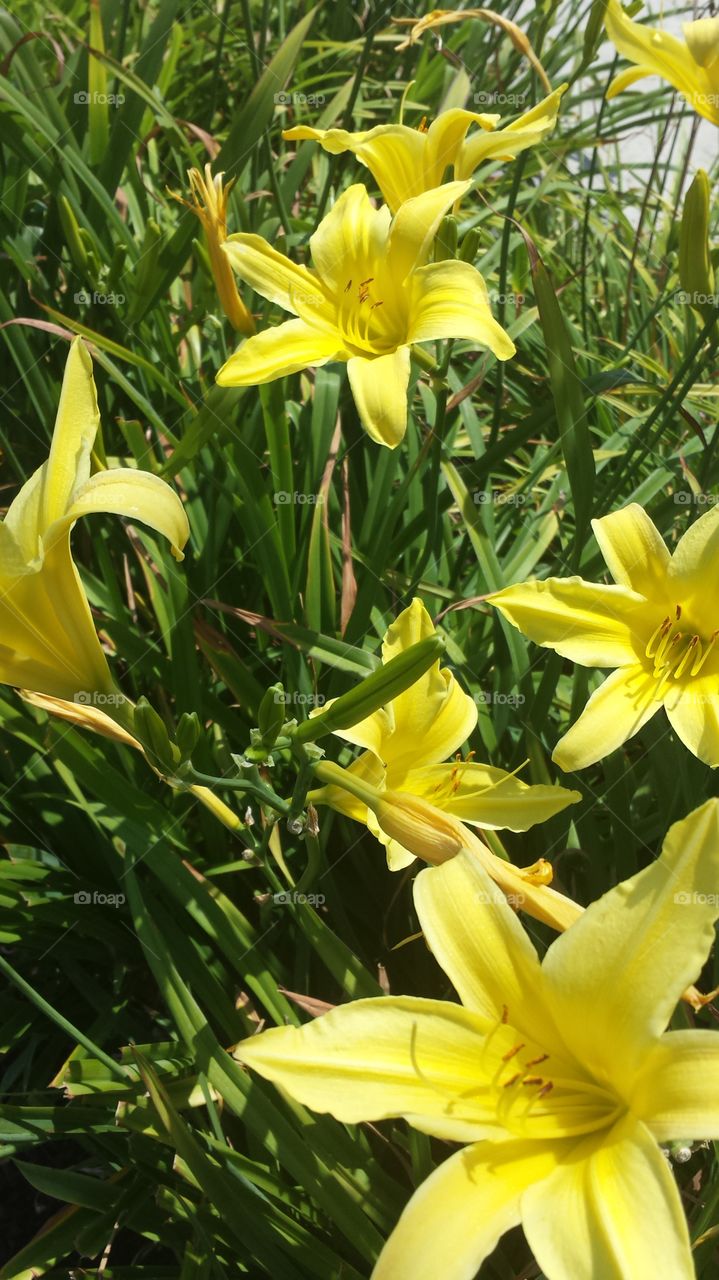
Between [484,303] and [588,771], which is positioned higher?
[484,303]

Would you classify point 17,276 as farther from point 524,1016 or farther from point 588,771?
point 524,1016

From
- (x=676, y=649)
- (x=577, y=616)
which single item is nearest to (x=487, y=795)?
(x=577, y=616)

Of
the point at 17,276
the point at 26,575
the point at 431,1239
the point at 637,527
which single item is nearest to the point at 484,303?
the point at 637,527

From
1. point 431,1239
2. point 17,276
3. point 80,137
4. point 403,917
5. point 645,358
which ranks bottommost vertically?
point 403,917

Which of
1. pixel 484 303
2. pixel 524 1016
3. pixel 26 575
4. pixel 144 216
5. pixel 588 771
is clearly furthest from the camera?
pixel 144 216

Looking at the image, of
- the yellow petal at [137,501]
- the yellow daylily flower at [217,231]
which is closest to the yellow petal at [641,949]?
the yellow petal at [137,501]

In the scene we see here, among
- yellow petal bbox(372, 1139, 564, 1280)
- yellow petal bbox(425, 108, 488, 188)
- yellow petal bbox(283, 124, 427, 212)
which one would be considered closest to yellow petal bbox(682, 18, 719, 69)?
yellow petal bbox(425, 108, 488, 188)

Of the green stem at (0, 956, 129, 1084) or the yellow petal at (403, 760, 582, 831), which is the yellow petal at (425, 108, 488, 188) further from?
the green stem at (0, 956, 129, 1084)

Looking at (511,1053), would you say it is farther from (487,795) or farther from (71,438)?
(71,438)
